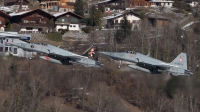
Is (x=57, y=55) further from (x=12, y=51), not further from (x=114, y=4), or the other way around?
(x=114, y=4)

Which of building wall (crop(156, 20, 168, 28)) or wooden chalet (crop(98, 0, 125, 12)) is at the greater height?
wooden chalet (crop(98, 0, 125, 12))

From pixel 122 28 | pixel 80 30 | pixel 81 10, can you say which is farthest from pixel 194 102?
pixel 81 10

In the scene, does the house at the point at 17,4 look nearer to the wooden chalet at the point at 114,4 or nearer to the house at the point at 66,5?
the house at the point at 66,5

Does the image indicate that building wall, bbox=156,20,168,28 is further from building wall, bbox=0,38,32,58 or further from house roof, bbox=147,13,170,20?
building wall, bbox=0,38,32,58

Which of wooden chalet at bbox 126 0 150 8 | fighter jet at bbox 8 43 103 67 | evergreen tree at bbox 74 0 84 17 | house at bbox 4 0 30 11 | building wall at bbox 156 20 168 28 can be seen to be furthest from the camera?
wooden chalet at bbox 126 0 150 8

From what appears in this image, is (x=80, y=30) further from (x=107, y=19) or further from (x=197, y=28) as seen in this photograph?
(x=197, y=28)

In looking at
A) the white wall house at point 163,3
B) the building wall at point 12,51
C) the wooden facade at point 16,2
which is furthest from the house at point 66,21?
the white wall house at point 163,3

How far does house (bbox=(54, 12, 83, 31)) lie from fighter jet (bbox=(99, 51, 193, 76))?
32.0 m

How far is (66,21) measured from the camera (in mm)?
69812

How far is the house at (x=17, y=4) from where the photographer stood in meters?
81.6

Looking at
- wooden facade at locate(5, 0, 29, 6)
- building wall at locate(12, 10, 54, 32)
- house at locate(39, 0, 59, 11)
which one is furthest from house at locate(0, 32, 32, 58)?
house at locate(39, 0, 59, 11)

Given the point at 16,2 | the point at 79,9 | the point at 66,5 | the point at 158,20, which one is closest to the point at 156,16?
the point at 158,20

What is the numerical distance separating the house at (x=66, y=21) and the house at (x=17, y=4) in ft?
41.2

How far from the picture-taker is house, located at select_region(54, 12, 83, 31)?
6900 centimetres
